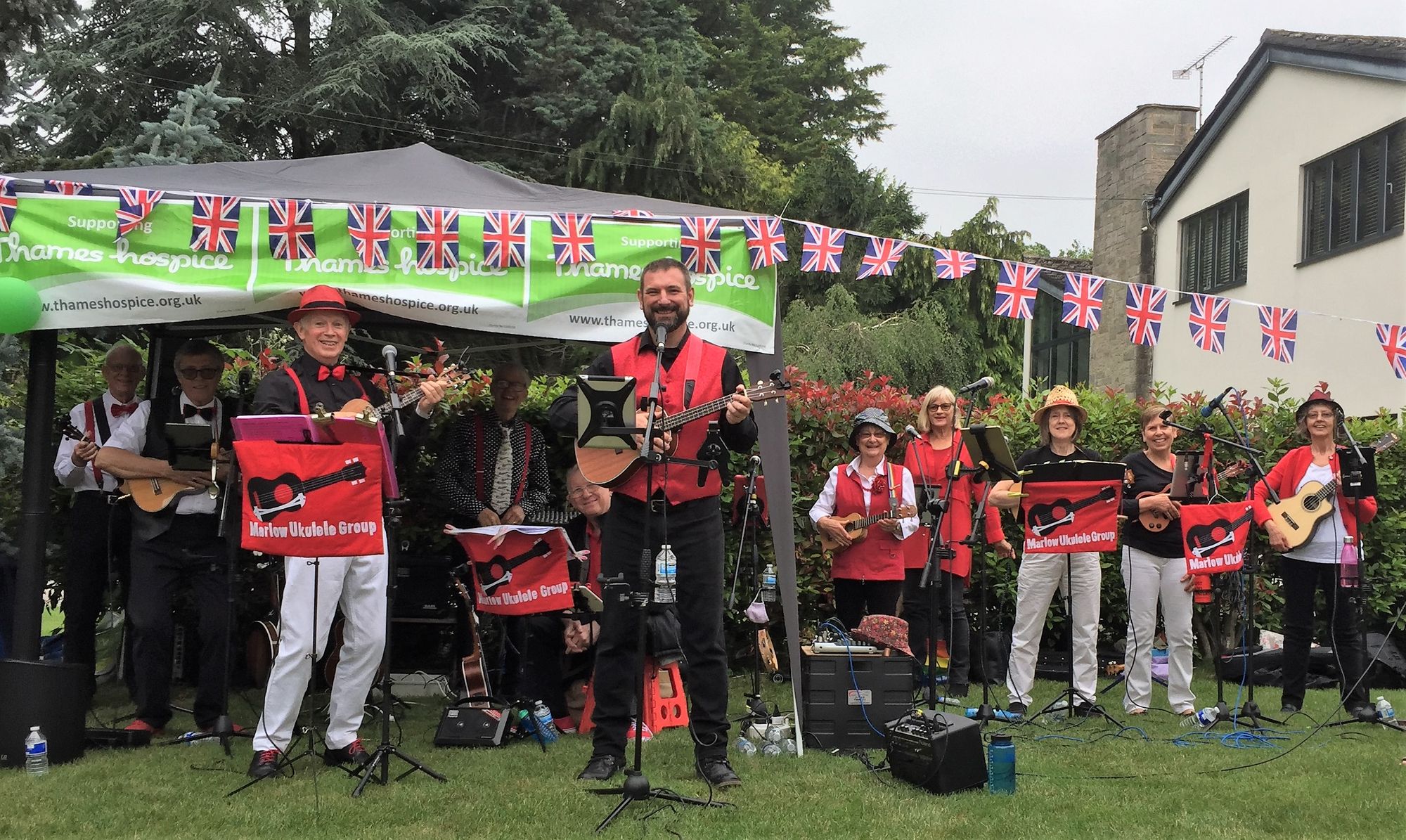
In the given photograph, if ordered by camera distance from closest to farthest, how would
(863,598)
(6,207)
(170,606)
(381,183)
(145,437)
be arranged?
(6,207), (170,606), (145,437), (381,183), (863,598)

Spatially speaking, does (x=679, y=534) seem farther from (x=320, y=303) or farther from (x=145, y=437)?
(x=145, y=437)

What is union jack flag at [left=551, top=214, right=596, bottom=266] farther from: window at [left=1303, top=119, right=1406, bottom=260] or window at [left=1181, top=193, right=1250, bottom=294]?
window at [left=1181, top=193, right=1250, bottom=294]

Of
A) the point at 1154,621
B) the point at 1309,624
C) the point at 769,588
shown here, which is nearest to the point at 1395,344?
the point at 1309,624

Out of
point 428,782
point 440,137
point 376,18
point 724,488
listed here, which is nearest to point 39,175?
point 428,782

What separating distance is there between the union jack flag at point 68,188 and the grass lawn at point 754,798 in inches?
111

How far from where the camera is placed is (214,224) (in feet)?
19.2

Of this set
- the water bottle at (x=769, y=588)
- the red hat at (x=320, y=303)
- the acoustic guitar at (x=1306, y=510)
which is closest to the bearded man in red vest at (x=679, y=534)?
the red hat at (x=320, y=303)

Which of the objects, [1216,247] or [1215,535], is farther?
[1216,247]

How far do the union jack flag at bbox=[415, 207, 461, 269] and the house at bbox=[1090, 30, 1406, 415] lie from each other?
8.48 m

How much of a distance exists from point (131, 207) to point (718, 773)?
4.00m

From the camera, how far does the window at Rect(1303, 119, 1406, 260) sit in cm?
1307

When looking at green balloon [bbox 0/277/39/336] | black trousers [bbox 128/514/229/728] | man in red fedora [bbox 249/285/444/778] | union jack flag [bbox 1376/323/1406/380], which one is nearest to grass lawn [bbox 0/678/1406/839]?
man in red fedora [bbox 249/285/444/778]

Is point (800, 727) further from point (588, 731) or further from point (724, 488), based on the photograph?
point (724, 488)

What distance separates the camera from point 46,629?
1085 cm
